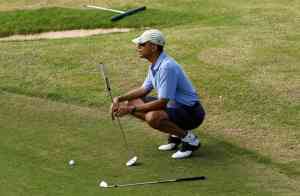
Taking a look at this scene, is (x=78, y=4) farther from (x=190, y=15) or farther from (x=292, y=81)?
(x=292, y=81)

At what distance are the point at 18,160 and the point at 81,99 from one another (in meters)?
2.61

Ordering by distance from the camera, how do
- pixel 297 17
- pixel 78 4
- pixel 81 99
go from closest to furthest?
pixel 81 99
pixel 297 17
pixel 78 4

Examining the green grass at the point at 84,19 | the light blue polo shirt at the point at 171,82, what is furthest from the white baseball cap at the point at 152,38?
the green grass at the point at 84,19

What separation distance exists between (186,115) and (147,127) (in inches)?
53.6

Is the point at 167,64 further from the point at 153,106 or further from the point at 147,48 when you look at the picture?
the point at 153,106

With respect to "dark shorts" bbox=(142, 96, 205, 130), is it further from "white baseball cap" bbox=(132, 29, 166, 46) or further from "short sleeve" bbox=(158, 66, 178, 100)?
"white baseball cap" bbox=(132, 29, 166, 46)

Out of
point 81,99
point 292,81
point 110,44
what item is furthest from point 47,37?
point 292,81

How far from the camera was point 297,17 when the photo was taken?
16.1m

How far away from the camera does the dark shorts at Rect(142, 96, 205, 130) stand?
358 inches

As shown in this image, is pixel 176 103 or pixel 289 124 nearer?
pixel 176 103

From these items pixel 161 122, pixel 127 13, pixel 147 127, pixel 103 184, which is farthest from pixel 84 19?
pixel 103 184

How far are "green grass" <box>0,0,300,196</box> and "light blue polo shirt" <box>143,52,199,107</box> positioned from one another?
0.71 meters

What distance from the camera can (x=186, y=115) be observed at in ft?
29.9

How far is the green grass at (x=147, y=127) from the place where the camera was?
8625 millimetres
